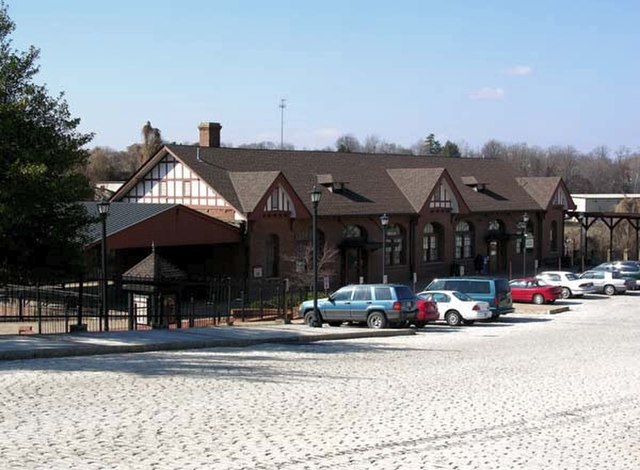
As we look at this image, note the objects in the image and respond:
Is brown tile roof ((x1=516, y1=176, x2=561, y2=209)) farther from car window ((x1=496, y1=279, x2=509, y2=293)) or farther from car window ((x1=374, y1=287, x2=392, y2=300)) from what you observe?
car window ((x1=374, y1=287, x2=392, y2=300))

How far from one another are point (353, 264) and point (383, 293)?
21316 mm

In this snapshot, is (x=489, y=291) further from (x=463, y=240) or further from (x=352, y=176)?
(x=463, y=240)

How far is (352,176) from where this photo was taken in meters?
57.6

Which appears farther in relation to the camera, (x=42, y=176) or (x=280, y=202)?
(x=280, y=202)

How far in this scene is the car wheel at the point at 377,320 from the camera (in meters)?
31.1

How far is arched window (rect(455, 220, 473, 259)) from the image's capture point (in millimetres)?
61375

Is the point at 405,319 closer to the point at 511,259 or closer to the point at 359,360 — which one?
the point at 359,360

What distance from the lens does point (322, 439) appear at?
11.6 meters

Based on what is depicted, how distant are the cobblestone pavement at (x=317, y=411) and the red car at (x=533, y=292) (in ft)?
72.4

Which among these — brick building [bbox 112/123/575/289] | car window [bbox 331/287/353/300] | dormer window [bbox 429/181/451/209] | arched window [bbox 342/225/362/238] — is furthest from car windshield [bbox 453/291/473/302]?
dormer window [bbox 429/181/451/209]

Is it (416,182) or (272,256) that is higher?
(416,182)

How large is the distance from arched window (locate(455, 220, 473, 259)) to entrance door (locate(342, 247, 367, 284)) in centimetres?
1045

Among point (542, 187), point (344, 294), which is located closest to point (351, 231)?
point (344, 294)

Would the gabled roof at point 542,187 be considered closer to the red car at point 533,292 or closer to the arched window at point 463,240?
the arched window at point 463,240
